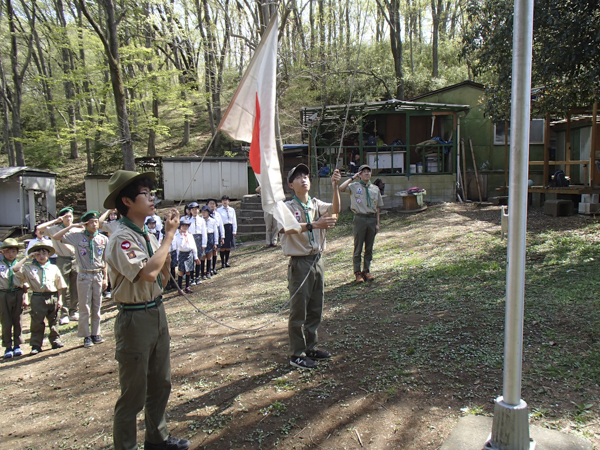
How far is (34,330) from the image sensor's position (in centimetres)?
693

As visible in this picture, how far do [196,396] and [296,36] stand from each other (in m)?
23.0

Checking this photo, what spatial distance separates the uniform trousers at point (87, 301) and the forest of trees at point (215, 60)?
512 centimetres

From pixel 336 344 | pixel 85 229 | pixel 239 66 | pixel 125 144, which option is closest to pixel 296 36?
pixel 239 66

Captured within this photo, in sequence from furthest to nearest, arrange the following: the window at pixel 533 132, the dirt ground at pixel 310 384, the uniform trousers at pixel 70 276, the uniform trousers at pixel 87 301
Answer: the window at pixel 533 132
the uniform trousers at pixel 70 276
the uniform trousers at pixel 87 301
the dirt ground at pixel 310 384

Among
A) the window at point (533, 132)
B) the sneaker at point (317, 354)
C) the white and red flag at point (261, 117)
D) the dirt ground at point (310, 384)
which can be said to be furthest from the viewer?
the window at point (533, 132)

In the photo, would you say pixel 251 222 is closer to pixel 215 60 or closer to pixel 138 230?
pixel 215 60

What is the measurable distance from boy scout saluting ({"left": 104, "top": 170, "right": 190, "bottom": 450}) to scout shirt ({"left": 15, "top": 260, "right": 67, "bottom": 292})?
4.65 m

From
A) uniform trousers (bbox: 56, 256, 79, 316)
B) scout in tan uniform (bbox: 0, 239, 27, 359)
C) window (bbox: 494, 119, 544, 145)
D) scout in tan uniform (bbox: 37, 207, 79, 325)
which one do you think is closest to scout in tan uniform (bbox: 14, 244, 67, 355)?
scout in tan uniform (bbox: 0, 239, 27, 359)

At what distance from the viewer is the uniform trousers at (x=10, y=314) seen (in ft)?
22.6

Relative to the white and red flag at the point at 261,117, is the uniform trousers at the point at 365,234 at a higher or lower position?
lower

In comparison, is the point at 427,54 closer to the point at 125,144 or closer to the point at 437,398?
the point at 125,144

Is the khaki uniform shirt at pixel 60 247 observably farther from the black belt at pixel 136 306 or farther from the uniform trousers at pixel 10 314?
the black belt at pixel 136 306

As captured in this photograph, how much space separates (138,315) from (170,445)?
106 centimetres

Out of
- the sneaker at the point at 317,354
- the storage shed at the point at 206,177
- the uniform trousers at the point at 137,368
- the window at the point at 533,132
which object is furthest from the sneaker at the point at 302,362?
the storage shed at the point at 206,177
